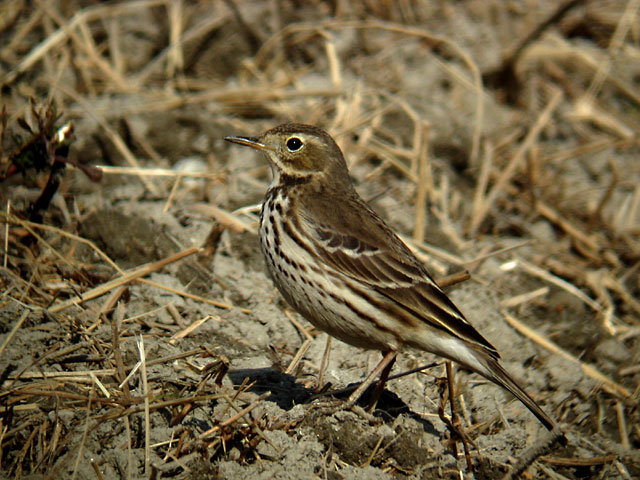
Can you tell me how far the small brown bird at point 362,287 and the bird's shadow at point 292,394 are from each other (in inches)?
7.8

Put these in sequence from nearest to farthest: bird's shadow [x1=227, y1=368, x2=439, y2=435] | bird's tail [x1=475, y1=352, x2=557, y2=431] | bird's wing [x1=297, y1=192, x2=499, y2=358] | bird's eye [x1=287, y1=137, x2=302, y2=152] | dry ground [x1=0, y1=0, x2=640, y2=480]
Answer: dry ground [x1=0, y1=0, x2=640, y2=480]
bird's tail [x1=475, y1=352, x2=557, y2=431]
bird's wing [x1=297, y1=192, x2=499, y2=358]
bird's shadow [x1=227, y1=368, x2=439, y2=435]
bird's eye [x1=287, y1=137, x2=302, y2=152]

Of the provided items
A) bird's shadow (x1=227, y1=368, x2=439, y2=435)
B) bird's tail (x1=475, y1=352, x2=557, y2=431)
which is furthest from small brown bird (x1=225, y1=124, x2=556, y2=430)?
bird's shadow (x1=227, y1=368, x2=439, y2=435)

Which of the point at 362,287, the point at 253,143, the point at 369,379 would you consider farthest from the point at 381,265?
the point at 253,143

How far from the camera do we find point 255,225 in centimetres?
549

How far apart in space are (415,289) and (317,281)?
542mm

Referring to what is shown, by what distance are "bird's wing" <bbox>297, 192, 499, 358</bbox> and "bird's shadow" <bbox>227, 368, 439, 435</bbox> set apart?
1.85 ft

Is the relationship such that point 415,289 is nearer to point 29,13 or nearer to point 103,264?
point 103,264

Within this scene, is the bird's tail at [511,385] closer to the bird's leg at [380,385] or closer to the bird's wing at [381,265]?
the bird's wing at [381,265]

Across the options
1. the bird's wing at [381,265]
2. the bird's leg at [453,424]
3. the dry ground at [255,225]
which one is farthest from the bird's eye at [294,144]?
the bird's leg at [453,424]

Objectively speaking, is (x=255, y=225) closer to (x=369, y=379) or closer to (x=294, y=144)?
(x=294, y=144)

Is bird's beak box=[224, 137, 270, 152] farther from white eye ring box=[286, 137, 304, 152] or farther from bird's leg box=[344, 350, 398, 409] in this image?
bird's leg box=[344, 350, 398, 409]

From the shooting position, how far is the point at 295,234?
4.12m

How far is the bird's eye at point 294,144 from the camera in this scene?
180 inches

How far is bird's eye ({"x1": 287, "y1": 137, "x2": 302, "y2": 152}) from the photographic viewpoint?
4.56 meters
